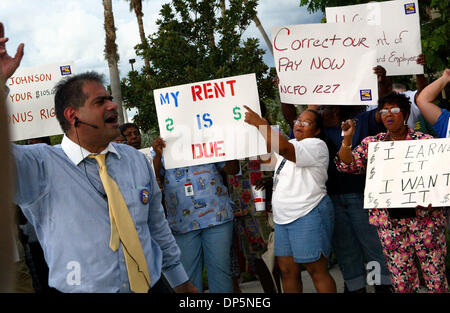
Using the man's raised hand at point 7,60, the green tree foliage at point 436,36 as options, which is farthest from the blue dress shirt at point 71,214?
the green tree foliage at point 436,36

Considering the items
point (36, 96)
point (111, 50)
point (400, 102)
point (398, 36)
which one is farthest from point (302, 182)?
point (111, 50)

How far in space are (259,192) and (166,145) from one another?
1.20m

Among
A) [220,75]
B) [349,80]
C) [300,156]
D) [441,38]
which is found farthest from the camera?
[220,75]

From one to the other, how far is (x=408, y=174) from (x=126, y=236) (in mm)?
2238

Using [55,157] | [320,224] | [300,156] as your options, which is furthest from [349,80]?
[55,157]

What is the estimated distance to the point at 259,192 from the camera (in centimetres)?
495

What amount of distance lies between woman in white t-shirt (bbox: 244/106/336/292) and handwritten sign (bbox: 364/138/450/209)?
0.46 metres

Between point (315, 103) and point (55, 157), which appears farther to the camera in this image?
point (315, 103)

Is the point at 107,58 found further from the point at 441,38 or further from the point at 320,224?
the point at 320,224

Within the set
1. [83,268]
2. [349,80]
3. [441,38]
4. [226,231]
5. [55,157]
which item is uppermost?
[441,38]

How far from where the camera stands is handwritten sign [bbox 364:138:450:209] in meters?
3.67

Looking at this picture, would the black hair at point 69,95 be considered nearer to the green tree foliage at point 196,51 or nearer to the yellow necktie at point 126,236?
the yellow necktie at point 126,236

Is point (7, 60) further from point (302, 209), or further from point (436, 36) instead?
point (436, 36)

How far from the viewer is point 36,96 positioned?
521 centimetres
